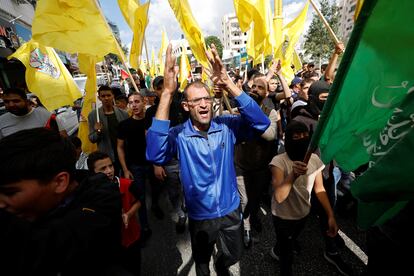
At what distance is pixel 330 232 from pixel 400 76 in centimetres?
154

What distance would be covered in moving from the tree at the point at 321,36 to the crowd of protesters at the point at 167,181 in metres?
27.2

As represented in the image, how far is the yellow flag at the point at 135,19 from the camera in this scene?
8.98 ft

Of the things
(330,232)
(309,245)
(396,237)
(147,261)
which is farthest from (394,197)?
(147,261)

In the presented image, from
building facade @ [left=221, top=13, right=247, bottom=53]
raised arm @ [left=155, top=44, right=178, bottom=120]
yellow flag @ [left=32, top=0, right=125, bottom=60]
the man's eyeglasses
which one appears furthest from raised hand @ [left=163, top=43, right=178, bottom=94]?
building facade @ [left=221, top=13, right=247, bottom=53]

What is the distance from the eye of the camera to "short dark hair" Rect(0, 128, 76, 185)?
80cm

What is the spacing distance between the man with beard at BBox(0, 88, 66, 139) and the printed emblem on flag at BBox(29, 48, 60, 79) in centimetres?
38

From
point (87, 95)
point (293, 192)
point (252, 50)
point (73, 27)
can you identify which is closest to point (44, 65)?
point (87, 95)

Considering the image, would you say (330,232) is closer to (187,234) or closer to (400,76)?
(400,76)

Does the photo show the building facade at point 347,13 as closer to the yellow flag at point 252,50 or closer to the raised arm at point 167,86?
the raised arm at point 167,86

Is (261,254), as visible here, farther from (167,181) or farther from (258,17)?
(258,17)

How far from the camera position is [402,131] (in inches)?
36.7

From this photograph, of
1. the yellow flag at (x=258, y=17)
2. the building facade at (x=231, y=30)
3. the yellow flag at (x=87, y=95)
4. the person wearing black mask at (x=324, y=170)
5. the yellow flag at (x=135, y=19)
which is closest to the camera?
the person wearing black mask at (x=324, y=170)

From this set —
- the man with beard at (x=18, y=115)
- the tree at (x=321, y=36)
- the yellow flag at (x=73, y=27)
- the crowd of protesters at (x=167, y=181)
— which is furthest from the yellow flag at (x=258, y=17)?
the tree at (x=321, y=36)

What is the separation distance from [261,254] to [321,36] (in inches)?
1235
